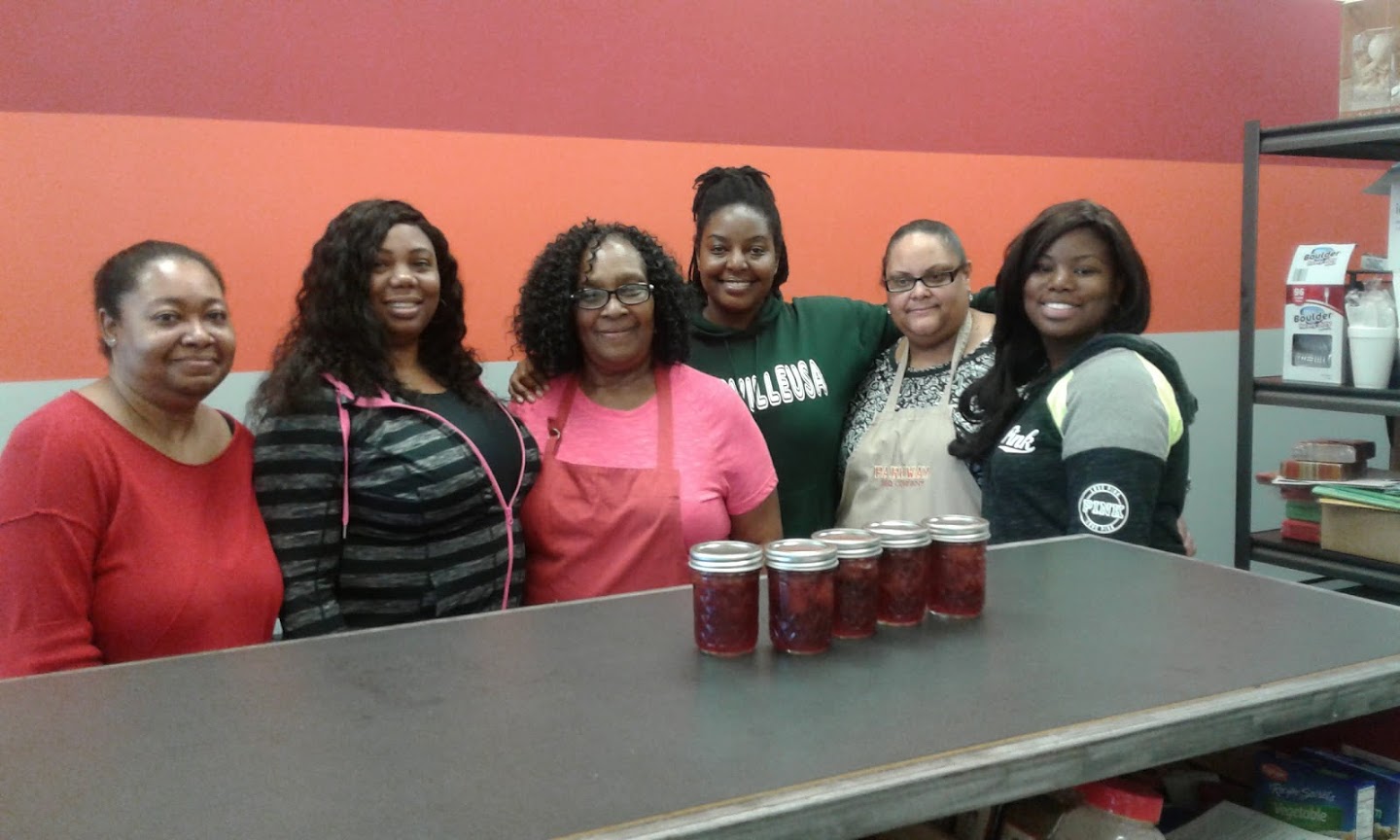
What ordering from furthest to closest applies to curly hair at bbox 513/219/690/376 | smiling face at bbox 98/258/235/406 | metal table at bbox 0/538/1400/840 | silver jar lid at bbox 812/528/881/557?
curly hair at bbox 513/219/690/376 → smiling face at bbox 98/258/235/406 → silver jar lid at bbox 812/528/881/557 → metal table at bbox 0/538/1400/840

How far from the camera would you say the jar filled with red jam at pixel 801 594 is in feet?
3.52

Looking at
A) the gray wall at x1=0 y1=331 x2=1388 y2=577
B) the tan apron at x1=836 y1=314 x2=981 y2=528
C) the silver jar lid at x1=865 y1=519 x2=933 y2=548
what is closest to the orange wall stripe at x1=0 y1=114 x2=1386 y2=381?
the gray wall at x1=0 y1=331 x2=1388 y2=577

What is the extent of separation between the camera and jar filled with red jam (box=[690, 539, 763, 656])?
3.51 feet

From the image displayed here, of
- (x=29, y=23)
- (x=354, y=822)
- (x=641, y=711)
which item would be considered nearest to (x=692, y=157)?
(x=29, y=23)

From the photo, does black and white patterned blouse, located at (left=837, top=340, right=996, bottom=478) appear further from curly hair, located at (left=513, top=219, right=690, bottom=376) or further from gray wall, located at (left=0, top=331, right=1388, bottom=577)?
gray wall, located at (left=0, top=331, right=1388, bottom=577)

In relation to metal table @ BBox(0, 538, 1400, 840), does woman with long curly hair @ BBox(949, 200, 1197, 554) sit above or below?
above

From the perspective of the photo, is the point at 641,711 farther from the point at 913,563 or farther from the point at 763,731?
the point at 913,563

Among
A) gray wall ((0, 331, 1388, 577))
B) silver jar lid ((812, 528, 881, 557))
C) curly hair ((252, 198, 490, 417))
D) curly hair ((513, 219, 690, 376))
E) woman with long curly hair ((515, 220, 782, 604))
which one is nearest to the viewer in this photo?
silver jar lid ((812, 528, 881, 557))

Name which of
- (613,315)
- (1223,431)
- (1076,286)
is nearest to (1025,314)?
(1076,286)

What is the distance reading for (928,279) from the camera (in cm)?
214

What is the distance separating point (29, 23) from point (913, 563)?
2.01 m

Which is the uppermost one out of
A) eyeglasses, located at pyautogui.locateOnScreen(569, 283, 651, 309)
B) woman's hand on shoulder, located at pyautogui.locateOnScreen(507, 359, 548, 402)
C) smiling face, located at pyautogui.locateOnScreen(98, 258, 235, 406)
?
eyeglasses, located at pyautogui.locateOnScreen(569, 283, 651, 309)

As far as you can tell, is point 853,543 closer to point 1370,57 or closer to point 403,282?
point 403,282

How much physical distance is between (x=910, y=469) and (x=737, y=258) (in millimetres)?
559
